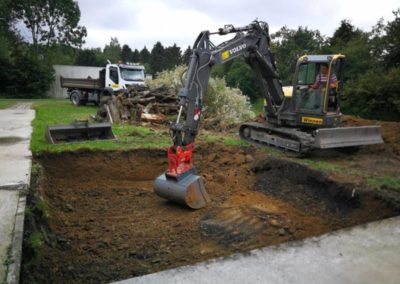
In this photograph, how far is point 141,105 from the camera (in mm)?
15164

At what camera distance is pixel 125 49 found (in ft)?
243

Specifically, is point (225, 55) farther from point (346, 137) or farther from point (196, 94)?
point (346, 137)

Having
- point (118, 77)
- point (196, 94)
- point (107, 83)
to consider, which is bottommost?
point (107, 83)

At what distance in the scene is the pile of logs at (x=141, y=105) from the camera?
14.1 m

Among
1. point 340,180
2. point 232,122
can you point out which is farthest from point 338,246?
point 232,122

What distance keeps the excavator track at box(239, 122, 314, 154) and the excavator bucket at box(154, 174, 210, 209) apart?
3.76 metres

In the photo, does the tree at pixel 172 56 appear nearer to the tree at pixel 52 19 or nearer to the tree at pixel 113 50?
the tree at pixel 113 50

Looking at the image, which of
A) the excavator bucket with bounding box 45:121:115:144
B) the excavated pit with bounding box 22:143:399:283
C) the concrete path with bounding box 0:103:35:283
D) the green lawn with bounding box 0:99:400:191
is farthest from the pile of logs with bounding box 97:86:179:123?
the excavated pit with bounding box 22:143:399:283

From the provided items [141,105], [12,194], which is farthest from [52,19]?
[12,194]

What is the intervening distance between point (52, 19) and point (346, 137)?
43.8m

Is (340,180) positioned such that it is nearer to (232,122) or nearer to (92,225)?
(92,225)

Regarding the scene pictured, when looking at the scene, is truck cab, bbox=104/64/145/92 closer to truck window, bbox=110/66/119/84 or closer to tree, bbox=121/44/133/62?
truck window, bbox=110/66/119/84

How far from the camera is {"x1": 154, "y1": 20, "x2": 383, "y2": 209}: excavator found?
258 inches

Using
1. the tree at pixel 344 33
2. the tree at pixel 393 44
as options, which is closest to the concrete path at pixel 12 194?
the tree at pixel 393 44
